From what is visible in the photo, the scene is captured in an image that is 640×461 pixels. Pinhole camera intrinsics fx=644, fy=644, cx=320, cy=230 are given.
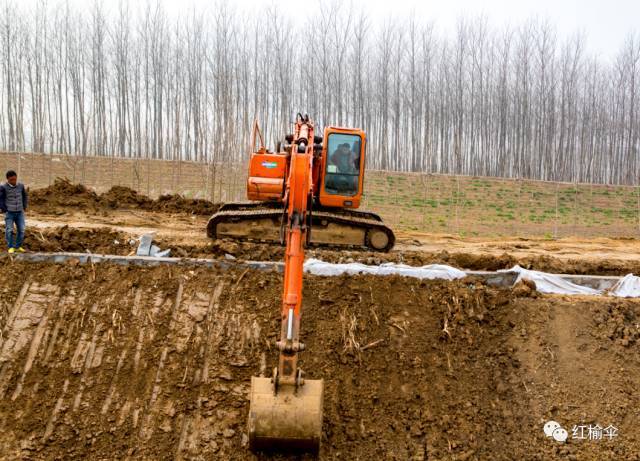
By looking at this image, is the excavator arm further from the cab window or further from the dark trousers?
the cab window

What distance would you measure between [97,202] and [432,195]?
13704 millimetres

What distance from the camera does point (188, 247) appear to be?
1109 centimetres

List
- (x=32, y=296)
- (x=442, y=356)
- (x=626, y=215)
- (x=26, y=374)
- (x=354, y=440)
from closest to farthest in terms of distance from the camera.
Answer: (x=354, y=440) → (x=26, y=374) → (x=442, y=356) → (x=32, y=296) → (x=626, y=215)

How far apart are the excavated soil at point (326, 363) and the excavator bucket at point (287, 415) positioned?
0.58 meters

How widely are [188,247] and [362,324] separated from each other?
4.11m

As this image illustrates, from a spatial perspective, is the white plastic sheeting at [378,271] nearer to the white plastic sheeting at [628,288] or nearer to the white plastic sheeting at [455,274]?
the white plastic sheeting at [455,274]

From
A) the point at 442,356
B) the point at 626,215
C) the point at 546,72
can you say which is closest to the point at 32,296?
the point at 442,356

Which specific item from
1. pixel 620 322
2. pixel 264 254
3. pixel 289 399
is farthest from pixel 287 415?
pixel 620 322

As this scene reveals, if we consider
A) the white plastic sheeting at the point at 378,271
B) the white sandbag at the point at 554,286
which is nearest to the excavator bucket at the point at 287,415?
the white plastic sheeting at the point at 378,271

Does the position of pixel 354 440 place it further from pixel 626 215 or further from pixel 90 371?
pixel 626 215

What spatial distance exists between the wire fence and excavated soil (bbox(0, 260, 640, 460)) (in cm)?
1289

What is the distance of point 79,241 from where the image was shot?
11.1 m

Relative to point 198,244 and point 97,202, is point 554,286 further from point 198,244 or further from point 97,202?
point 97,202

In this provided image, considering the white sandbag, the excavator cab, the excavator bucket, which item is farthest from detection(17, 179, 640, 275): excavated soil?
the excavator bucket
